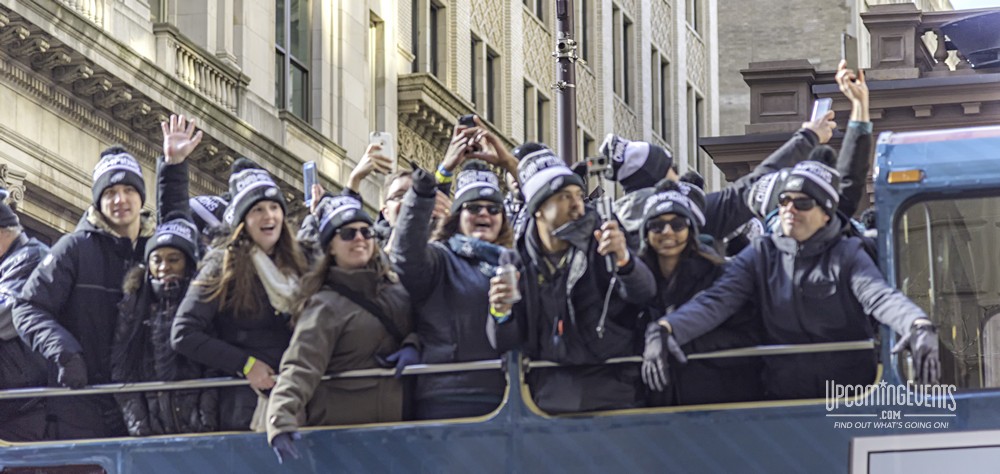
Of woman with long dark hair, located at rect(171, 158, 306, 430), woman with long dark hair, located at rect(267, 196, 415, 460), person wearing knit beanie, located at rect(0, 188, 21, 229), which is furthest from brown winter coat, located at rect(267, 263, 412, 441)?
person wearing knit beanie, located at rect(0, 188, 21, 229)

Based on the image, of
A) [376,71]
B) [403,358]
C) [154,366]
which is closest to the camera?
[403,358]

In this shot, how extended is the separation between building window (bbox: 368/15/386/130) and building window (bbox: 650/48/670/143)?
20315 millimetres

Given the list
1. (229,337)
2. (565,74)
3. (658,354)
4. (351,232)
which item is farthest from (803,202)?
(565,74)

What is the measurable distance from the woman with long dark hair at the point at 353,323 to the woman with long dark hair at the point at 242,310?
0.69 feet

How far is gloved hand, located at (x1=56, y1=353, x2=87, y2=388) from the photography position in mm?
9875

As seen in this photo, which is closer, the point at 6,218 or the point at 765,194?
the point at 765,194

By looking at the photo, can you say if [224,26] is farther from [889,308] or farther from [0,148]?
[889,308]

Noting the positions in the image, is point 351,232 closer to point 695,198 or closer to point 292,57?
point 695,198

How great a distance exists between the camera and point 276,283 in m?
9.77

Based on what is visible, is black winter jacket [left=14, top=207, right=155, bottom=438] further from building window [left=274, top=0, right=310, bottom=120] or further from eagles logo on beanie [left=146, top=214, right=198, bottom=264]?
building window [left=274, top=0, right=310, bottom=120]

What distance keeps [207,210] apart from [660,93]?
1863 inches

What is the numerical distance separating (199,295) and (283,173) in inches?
833

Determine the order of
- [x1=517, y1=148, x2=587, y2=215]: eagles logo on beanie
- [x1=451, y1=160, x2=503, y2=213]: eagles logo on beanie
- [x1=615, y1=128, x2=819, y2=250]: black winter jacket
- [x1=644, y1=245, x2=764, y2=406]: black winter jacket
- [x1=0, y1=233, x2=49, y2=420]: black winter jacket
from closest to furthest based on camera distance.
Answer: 1. [x1=644, y1=245, x2=764, y2=406]: black winter jacket
2. [x1=517, y1=148, x2=587, y2=215]: eagles logo on beanie
3. [x1=451, y1=160, x2=503, y2=213]: eagles logo on beanie
4. [x1=0, y1=233, x2=49, y2=420]: black winter jacket
5. [x1=615, y1=128, x2=819, y2=250]: black winter jacket

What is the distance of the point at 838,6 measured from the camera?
69.0 m
